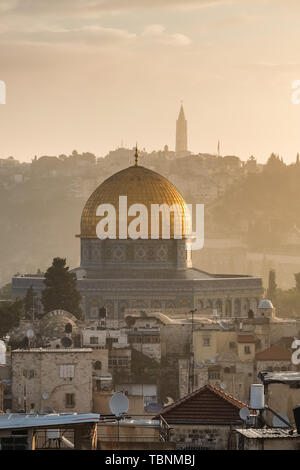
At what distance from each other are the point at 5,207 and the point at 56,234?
37.4 feet

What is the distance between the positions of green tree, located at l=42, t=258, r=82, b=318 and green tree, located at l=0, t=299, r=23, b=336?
4.93 ft

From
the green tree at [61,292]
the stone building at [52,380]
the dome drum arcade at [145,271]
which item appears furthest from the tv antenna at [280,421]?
the dome drum arcade at [145,271]

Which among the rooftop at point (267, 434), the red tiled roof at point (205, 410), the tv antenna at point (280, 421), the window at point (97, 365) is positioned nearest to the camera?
the rooftop at point (267, 434)

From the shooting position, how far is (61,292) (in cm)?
5997

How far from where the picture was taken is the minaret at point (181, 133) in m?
168

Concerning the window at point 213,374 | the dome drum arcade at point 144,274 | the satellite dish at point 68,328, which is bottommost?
the window at point 213,374

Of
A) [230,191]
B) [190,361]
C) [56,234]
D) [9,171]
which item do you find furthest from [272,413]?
[9,171]

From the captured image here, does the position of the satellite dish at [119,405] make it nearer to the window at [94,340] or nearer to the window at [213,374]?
the window at [213,374]

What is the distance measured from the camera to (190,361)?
4581 centimetres

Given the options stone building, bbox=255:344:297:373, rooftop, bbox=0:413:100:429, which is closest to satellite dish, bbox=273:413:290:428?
rooftop, bbox=0:413:100:429

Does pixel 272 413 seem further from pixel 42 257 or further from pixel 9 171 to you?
pixel 9 171

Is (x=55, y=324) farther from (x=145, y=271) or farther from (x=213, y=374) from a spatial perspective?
(x=145, y=271)

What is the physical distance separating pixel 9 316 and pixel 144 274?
1472 cm

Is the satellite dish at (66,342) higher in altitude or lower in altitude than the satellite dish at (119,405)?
higher
